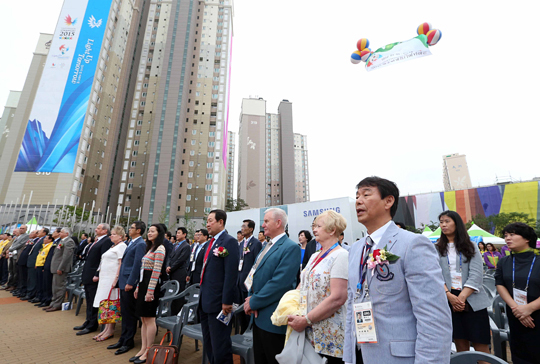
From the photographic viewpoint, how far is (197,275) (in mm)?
5105

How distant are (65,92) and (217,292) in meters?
47.6

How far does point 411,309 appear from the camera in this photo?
1273 mm

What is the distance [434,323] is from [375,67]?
28.1 ft

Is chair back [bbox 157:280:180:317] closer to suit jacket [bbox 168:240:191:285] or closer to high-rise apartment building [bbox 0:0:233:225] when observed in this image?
suit jacket [bbox 168:240:191:285]

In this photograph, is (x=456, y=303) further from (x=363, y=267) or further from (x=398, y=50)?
(x=398, y=50)

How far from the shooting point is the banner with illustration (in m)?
7.62

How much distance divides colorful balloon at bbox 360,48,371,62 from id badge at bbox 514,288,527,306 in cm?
785

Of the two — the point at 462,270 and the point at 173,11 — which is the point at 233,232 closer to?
the point at 462,270

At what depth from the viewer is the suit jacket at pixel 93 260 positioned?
193 inches

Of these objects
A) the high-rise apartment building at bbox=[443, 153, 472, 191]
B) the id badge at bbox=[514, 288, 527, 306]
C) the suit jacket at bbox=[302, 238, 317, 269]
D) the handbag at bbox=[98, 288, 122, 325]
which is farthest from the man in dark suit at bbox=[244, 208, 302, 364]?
the high-rise apartment building at bbox=[443, 153, 472, 191]

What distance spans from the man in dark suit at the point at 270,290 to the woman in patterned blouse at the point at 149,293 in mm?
1897

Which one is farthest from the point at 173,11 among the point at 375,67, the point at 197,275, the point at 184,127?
the point at 197,275

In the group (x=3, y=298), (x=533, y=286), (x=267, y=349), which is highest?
(x=533, y=286)

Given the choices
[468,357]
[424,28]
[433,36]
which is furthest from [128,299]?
[424,28]
